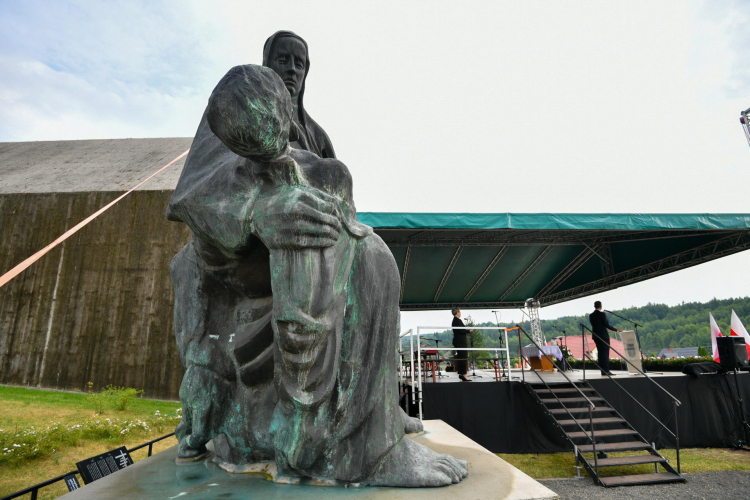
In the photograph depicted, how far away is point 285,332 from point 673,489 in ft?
19.5

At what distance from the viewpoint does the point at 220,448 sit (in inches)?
77.9

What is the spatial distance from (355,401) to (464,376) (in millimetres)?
6633

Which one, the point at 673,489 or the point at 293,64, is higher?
the point at 293,64

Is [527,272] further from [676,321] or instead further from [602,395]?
[676,321]

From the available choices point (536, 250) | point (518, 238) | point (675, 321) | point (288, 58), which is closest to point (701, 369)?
point (518, 238)

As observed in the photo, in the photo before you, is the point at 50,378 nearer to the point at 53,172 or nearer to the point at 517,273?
the point at 53,172

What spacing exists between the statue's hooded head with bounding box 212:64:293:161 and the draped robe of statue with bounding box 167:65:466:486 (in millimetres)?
45

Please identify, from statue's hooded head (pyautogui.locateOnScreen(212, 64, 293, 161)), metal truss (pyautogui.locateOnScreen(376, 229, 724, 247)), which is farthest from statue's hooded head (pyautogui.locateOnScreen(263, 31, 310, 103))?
metal truss (pyautogui.locateOnScreen(376, 229, 724, 247))

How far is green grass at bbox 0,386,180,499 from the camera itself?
223 inches

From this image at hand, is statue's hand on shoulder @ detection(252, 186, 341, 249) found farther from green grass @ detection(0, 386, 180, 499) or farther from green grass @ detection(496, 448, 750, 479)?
green grass @ detection(0, 386, 180, 499)

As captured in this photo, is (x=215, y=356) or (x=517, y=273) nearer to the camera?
(x=215, y=356)

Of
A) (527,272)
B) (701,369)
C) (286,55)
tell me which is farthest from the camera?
(527,272)

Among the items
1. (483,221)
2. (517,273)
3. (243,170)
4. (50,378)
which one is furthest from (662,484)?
(50,378)

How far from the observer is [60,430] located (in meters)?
6.35
